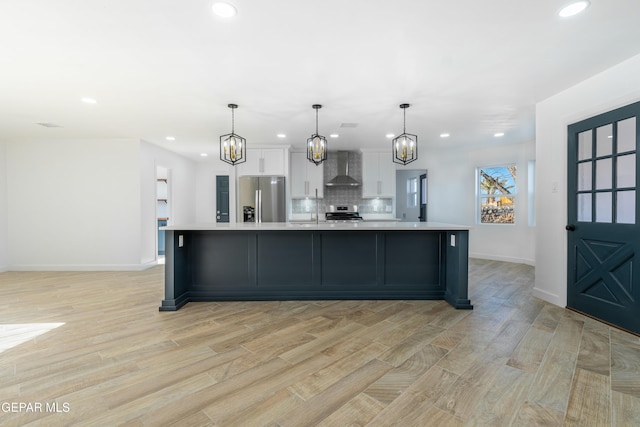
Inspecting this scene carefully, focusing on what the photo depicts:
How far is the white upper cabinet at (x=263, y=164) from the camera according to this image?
6.05 m

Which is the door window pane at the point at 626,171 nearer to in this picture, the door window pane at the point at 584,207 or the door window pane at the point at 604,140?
the door window pane at the point at 604,140

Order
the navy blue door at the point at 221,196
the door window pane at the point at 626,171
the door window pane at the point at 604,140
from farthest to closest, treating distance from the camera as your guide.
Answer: the navy blue door at the point at 221,196
the door window pane at the point at 604,140
the door window pane at the point at 626,171

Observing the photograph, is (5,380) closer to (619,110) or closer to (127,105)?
(127,105)

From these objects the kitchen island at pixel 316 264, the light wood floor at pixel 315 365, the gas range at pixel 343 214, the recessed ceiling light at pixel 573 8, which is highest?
the recessed ceiling light at pixel 573 8

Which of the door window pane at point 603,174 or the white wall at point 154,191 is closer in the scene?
the door window pane at point 603,174

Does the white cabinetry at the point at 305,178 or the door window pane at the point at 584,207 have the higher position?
the white cabinetry at the point at 305,178

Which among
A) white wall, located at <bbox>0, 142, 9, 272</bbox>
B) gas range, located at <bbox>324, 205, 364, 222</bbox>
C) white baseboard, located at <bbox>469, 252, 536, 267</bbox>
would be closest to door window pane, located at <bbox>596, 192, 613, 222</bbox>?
white baseboard, located at <bbox>469, 252, 536, 267</bbox>

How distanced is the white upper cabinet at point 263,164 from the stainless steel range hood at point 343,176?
119 centimetres

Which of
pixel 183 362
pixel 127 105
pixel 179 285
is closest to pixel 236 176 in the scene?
pixel 127 105

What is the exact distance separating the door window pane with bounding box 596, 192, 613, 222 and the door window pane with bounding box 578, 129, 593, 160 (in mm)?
463

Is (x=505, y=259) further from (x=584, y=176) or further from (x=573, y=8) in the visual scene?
(x=573, y=8)

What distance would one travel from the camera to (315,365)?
6.86ft

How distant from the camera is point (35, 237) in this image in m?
5.43

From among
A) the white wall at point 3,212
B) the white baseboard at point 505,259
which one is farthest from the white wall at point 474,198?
the white wall at point 3,212
